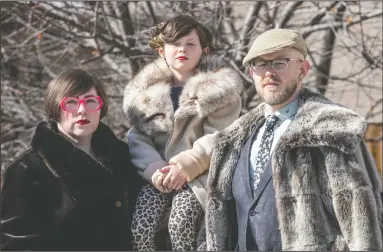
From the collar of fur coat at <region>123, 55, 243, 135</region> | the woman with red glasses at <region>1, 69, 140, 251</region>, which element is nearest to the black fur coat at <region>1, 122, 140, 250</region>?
the woman with red glasses at <region>1, 69, 140, 251</region>

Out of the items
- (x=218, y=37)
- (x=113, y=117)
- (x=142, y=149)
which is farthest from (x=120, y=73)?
(x=142, y=149)

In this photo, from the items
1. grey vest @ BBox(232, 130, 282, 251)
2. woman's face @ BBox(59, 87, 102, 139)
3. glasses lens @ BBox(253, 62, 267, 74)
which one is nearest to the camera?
grey vest @ BBox(232, 130, 282, 251)

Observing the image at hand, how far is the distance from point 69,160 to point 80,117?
8.7 inches

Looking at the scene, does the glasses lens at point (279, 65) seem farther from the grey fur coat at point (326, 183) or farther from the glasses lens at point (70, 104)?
the glasses lens at point (70, 104)

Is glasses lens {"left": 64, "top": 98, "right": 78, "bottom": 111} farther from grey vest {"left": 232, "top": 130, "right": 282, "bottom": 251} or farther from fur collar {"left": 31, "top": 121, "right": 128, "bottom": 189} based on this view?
grey vest {"left": 232, "top": 130, "right": 282, "bottom": 251}

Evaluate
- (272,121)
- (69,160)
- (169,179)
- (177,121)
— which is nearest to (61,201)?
(69,160)

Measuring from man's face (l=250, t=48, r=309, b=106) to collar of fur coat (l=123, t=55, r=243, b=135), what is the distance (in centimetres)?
45

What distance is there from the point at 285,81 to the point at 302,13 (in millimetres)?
4729

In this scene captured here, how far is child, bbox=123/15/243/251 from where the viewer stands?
11.7 ft

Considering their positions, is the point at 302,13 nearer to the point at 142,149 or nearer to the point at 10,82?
the point at 10,82

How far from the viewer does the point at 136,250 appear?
11.8ft

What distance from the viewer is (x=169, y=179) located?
140 inches

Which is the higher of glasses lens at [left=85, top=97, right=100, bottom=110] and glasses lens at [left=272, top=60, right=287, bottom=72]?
glasses lens at [left=272, top=60, right=287, bottom=72]

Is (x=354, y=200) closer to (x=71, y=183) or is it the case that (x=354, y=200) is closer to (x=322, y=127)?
(x=322, y=127)
